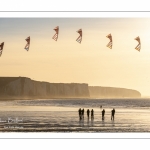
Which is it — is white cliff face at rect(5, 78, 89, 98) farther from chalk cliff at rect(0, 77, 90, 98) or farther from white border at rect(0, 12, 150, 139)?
white border at rect(0, 12, 150, 139)

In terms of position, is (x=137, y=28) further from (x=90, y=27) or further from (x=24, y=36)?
(x=24, y=36)

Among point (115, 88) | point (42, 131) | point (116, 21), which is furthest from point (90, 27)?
point (42, 131)

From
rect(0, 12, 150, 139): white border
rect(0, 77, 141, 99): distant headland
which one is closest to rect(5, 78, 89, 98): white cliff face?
rect(0, 77, 141, 99): distant headland
